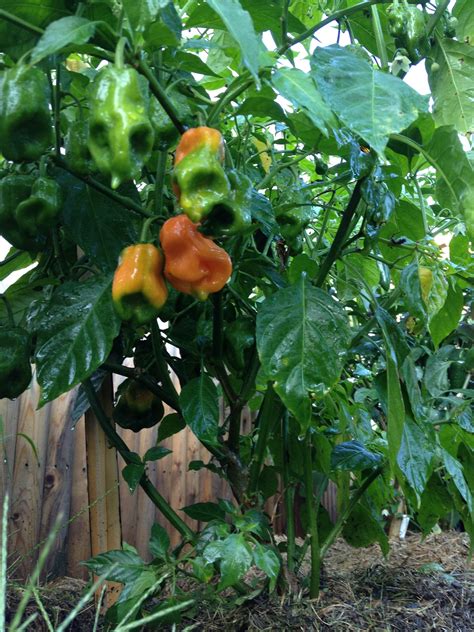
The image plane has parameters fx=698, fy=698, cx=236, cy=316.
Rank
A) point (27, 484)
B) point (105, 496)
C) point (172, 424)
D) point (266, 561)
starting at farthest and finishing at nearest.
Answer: point (27, 484) < point (172, 424) < point (105, 496) < point (266, 561)

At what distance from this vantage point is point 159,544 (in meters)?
1.04

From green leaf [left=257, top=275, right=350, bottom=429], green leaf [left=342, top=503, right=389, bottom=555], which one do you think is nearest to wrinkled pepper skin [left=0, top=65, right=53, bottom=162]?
green leaf [left=257, top=275, right=350, bottom=429]

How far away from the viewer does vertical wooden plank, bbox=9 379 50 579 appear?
1880 mm

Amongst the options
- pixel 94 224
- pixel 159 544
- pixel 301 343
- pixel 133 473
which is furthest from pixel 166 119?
pixel 159 544

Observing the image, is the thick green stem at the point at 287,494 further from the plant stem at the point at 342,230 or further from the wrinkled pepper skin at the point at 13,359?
the wrinkled pepper skin at the point at 13,359

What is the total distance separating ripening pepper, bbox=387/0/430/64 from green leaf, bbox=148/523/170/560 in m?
0.76

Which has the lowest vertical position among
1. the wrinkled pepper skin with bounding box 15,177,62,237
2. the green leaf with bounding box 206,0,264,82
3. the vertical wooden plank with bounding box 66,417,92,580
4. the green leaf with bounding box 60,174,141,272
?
the vertical wooden plank with bounding box 66,417,92,580

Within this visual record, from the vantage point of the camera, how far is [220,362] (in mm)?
1021

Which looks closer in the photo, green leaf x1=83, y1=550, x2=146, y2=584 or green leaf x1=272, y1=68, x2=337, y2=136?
green leaf x1=272, y1=68, x2=337, y2=136

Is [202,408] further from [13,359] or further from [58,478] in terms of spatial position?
[58,478]

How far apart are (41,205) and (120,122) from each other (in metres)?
0.21

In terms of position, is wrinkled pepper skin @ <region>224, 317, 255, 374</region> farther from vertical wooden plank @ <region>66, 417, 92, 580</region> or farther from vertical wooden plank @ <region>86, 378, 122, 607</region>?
vertical wooden plank @ <region>66, 417, 92, 580</region>

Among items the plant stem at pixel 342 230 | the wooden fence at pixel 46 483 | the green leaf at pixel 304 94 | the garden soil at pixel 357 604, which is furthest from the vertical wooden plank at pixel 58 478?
the green leaf at pixel 304 94

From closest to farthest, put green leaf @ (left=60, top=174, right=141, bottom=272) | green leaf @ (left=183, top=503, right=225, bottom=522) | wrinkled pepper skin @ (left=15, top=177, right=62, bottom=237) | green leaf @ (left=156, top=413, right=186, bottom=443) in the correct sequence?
wrinkled pepper skin @ (left=15, top=177, right=62, bottom=237) → green leaf @ (left=60, top=174, right=141, bottom=272) → green leaf @ (left=183, top=503, right=225, bottom=522) → green leaf @ (left=156, top=413, right=186, bottom=443)
